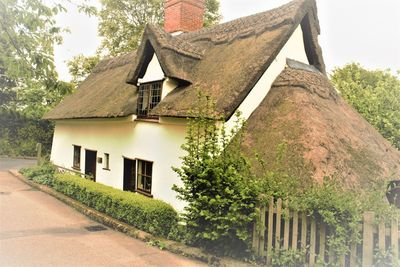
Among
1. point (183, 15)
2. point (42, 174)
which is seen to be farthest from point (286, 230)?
point (42, 174)

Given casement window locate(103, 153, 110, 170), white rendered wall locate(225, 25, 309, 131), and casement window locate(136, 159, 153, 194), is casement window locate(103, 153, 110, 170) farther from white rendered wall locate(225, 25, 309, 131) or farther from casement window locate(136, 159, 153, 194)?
white rendered wall locate(225, 25, 309, 131)

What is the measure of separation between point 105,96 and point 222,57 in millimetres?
6351

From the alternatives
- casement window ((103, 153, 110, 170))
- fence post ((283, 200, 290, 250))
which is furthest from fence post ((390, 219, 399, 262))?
casement window ((103, 153, 110, 170))

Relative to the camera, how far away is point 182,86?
10.4 metres

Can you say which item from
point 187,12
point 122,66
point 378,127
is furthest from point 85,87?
point 378,127

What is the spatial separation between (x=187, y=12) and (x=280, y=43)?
741 cm

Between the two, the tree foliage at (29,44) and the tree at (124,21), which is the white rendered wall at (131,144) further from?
the tree at (124,21)

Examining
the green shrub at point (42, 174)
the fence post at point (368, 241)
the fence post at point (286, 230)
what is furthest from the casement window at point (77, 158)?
the fence post at point (368, 241)

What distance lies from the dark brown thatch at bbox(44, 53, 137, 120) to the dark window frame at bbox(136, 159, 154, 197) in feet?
6.24

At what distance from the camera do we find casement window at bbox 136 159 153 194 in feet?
36.0

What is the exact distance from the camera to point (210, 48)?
1181 cm

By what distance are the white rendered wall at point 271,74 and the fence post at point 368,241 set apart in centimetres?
402

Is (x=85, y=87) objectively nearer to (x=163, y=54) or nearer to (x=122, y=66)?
(x=122, y=66)

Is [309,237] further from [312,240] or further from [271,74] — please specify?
[271,74]
